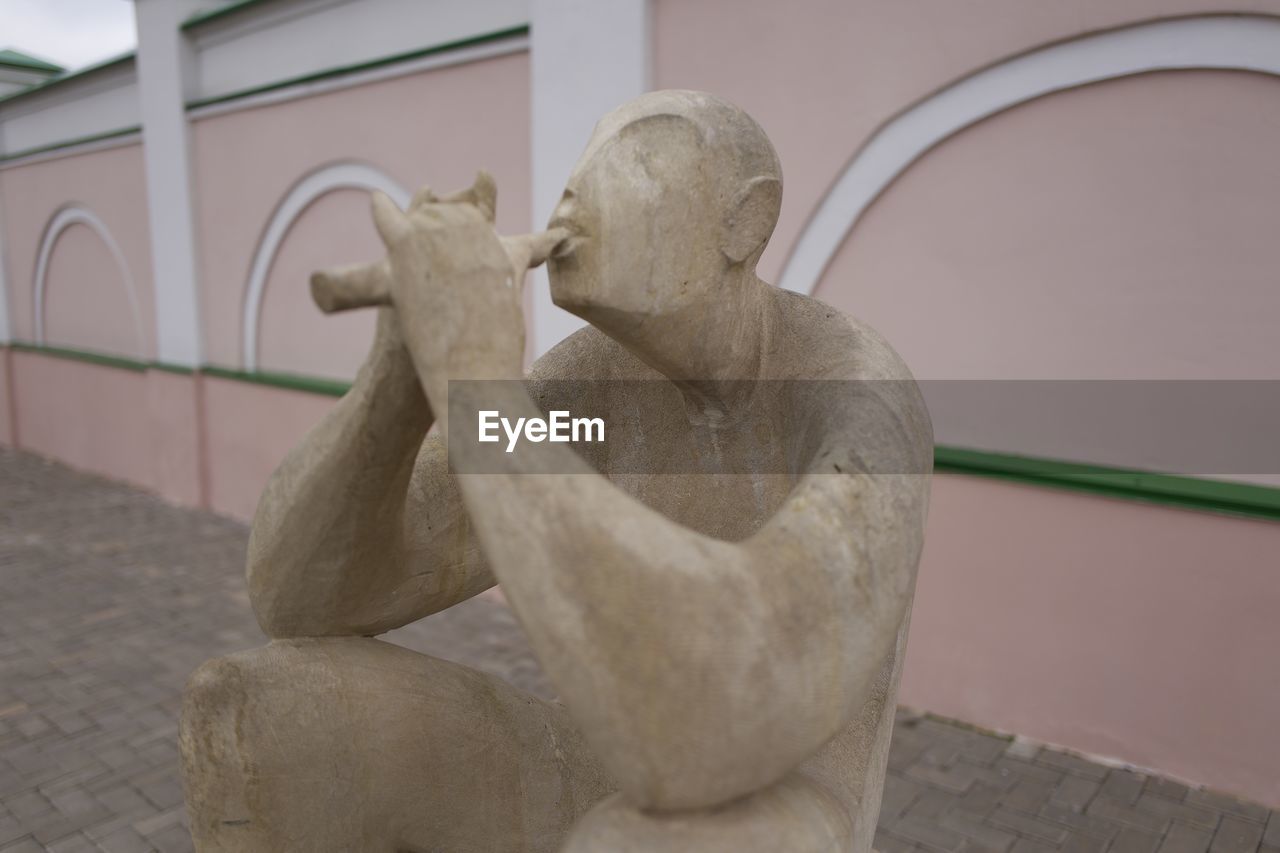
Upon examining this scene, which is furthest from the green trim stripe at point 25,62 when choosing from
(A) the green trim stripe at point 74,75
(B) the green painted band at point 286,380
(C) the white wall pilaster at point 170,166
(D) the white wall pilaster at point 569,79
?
(D) the white wall pilaster at point 569,79

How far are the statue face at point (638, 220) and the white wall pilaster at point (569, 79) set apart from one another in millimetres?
2975

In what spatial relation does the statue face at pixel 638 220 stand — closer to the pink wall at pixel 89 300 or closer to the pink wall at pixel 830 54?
the pink wall at pixel 830 54

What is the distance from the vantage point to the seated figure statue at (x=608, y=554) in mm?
1167

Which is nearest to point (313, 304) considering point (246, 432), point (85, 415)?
point (246, 432)

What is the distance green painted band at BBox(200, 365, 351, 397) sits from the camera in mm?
6236

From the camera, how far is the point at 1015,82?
11.4 feet

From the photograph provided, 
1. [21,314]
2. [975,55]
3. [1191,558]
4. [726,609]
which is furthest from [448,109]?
[21,314]

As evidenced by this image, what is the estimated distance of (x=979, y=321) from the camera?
3.67 m

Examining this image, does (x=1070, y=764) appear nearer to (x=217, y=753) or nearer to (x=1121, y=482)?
(x=1121, y=482)

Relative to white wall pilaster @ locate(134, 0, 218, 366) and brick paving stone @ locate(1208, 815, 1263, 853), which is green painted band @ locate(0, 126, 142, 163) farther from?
brick paving stone @ locate(1208, 815, 1263, 853)

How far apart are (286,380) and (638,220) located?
5.59m

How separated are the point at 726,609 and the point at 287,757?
82 centimetres

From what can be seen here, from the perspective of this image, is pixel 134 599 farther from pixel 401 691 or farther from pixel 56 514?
pixel 401 691

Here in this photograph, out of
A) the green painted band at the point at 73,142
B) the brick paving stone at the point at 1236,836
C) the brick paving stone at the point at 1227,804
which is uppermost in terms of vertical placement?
the green painted band at the point at 73,142
